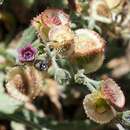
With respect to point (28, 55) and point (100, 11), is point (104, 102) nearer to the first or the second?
point (28, 55)

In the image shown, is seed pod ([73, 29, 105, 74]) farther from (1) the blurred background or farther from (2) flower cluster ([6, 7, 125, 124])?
(1) the blurred background

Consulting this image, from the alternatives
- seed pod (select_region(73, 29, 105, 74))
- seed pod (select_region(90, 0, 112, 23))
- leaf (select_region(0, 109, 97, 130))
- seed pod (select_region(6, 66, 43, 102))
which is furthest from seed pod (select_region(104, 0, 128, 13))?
leaf (select_region(0, 109, 97, 130))

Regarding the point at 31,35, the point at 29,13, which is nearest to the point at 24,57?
the point at 31,35

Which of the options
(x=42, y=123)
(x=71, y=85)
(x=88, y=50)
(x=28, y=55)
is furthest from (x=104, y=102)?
(x=71, y=85)

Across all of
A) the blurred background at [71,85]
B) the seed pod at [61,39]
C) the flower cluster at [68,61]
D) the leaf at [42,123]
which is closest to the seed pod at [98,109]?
the flower cluster at [68,61]

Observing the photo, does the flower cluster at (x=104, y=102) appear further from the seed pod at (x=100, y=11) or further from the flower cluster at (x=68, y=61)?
the seed pod at (x=100, y=11)

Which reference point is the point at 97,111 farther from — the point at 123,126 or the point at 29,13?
the point at 29,13
